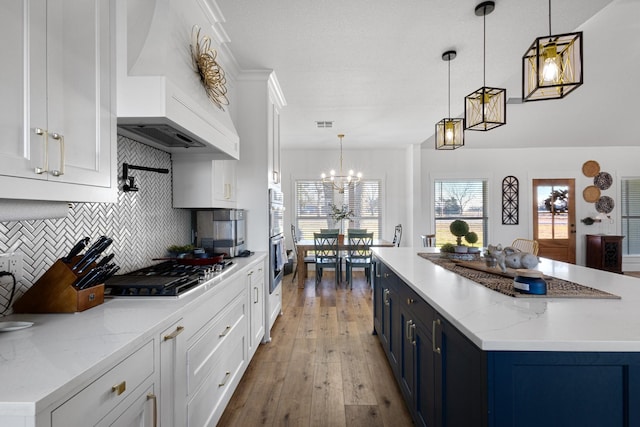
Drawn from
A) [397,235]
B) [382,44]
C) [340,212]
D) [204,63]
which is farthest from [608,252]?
[204,63]

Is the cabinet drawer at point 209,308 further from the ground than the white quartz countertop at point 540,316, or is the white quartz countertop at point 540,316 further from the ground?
the white quartz countertop at point 540,316

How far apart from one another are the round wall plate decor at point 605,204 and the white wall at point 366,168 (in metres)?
4.05

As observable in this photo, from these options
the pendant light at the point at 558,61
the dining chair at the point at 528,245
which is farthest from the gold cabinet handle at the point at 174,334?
the dining chair at the point at 528,245

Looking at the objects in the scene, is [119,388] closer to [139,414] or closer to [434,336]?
[139,414]

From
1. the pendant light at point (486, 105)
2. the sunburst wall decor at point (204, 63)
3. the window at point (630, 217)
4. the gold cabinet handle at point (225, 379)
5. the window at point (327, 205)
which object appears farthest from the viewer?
the window at point (327, 205)

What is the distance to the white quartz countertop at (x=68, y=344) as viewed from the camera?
727 millimetres

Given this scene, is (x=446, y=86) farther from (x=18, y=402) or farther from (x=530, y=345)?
(x=18, y=402)

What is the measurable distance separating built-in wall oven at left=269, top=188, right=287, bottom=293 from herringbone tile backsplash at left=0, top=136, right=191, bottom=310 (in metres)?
0.80

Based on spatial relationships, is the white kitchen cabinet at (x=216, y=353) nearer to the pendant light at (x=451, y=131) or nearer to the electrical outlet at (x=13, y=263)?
the electrical outlet at (x=13, y=263)

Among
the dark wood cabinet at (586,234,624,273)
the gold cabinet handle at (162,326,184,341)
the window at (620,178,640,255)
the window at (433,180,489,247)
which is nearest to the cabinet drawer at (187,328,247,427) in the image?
the gold cabinet handle at (162,326,184,341)

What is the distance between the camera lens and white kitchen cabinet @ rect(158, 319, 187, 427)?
1249 millimetres

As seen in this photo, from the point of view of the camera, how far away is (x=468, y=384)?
1.10m

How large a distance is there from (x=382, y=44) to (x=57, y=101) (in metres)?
2.40

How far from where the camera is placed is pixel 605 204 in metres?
6.98
